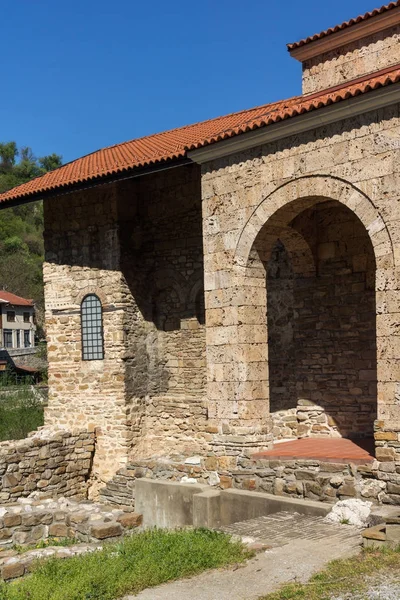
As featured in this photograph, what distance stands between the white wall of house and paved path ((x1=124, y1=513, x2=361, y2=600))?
3196 centimetres

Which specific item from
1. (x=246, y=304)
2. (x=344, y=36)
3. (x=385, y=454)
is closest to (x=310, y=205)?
(x=246, y=304)

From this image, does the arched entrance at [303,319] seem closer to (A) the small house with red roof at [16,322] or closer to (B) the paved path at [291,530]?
(B) the paved path at [291,530]

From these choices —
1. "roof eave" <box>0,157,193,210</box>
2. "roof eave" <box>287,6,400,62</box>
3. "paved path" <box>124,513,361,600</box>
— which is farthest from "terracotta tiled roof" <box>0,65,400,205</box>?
"paved path" <box>124,513,361,600</box>

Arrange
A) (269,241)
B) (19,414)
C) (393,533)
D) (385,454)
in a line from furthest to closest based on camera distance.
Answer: (19,414) < (269,241) < (385,454) < (393,533)

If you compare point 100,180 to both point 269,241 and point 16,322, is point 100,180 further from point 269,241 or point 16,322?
point 16,322

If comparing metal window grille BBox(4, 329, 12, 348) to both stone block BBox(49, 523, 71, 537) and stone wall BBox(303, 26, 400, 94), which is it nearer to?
stone wall BBox(303, 26, 400, 94)

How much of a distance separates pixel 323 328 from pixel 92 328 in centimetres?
498

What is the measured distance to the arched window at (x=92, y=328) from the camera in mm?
14016

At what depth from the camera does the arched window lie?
1402cm

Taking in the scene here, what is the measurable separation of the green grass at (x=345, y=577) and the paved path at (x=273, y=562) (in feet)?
0.47

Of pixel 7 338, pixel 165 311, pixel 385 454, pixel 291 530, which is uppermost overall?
pixel 165 311

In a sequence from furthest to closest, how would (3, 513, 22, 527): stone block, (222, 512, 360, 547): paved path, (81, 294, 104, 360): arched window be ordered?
(81, 294, 104, 360): arched window
(3, 513, 22, 527): stone block
(222, 512, 360, 547): paved path

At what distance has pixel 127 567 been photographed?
20.3ft


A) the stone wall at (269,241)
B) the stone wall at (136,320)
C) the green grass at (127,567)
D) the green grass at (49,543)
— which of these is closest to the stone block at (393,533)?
the green grass at (127,567)
